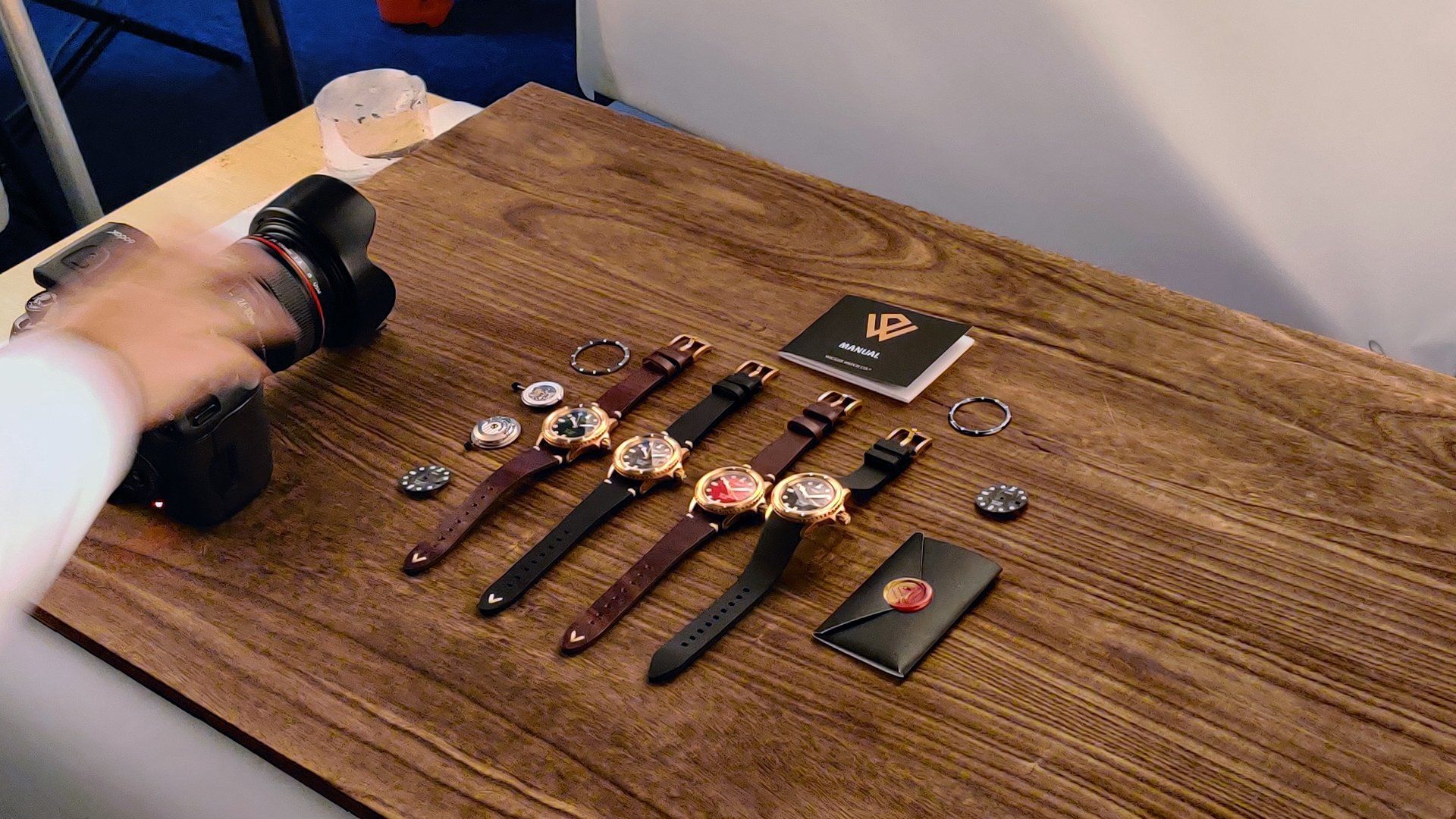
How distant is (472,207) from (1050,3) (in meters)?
0.70

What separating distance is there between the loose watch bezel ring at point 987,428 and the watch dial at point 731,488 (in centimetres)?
18

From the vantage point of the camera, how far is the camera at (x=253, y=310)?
0.95 metres

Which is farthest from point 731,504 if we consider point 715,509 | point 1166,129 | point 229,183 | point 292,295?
point 229,183

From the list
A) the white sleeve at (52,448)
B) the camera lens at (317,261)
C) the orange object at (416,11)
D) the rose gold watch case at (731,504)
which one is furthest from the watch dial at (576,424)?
the orange object at (416,11)

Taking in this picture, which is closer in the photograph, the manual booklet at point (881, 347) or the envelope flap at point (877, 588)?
the envelope flap at point (877, 588)

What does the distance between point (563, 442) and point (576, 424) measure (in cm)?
2

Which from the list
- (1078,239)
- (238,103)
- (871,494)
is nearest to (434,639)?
(871,494)

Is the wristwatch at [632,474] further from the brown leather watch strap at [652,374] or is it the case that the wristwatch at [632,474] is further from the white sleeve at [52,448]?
the white sleeve at [52,448]

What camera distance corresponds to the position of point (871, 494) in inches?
39.4

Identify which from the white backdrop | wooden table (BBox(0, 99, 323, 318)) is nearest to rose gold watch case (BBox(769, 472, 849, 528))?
the white backdrop

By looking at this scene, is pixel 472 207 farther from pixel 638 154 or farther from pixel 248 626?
pixel 248 626

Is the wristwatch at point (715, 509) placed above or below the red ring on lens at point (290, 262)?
above

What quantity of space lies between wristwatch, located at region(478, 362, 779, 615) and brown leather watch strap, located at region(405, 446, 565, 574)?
0.16ft

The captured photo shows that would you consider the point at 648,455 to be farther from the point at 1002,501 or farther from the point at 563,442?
the point at 1002,501
